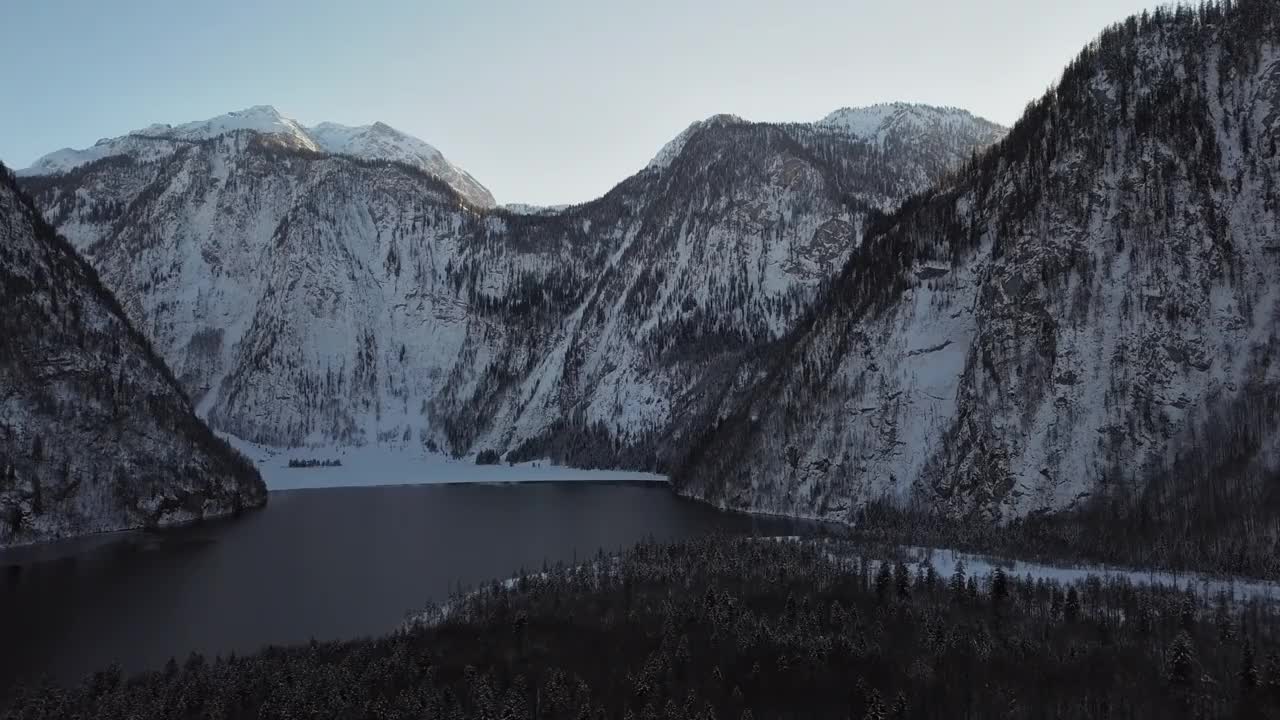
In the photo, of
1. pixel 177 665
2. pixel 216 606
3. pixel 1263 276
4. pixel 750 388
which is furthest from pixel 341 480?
pixel 1263 276

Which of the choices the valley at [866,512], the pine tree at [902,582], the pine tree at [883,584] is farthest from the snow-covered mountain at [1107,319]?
the pine tree at [883,584]

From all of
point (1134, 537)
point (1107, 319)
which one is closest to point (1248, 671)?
point (1134, 537)

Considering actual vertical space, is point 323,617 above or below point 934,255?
below

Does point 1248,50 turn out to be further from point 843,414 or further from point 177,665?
point 177,665

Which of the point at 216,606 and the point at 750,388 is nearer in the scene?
the point at 216,606

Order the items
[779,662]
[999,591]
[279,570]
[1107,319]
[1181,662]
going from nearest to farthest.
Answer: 1. [1181,662]
2. [779,662]
3. [999,591]
4. [279,570]
5. [1107,319]

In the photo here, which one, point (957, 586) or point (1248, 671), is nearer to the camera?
point (1248, 671)

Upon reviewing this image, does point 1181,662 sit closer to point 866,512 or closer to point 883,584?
point 883,584

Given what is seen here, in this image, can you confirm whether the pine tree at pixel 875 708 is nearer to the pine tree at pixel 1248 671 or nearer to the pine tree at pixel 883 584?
the pine tree at pixel 883 584
